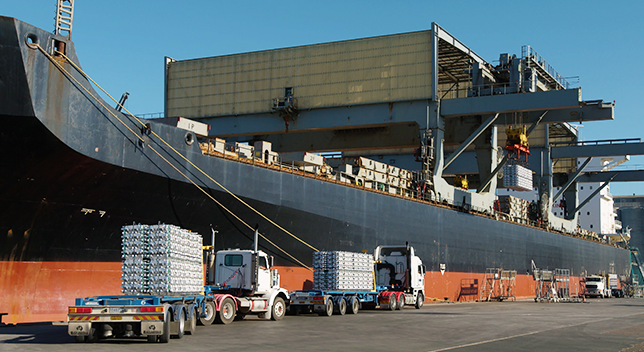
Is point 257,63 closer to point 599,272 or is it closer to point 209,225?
point 209,225

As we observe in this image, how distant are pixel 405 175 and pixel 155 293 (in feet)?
76.3

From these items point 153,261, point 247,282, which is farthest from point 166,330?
point 247,282

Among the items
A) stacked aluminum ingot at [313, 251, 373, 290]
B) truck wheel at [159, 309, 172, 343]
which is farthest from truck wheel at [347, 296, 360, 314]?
truck wheel at [159, 309, 172, 343]

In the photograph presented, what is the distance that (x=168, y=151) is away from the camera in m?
19.7

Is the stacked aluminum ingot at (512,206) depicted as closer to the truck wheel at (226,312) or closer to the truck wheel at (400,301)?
the truck wheel at (400,301)

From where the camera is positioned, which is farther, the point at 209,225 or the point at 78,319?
the point at 209,225

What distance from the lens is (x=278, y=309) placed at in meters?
19.5

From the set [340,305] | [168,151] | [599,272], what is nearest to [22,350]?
[168,151]

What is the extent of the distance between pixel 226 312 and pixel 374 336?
15.7 feet

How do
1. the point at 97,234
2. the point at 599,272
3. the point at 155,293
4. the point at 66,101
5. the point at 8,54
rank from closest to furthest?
the point at 155,293
the point at 8,54
the point at 66,101
the point at 97,234
the point at 599,272

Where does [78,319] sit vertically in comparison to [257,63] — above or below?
below

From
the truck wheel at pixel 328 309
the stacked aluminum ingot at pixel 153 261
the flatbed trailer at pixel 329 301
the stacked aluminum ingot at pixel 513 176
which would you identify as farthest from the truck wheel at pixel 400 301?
the stacked aluminum ingot at pixel 513 176

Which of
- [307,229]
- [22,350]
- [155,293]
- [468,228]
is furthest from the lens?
[468,228]

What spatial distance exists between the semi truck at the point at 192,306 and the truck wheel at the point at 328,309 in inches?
67.6
